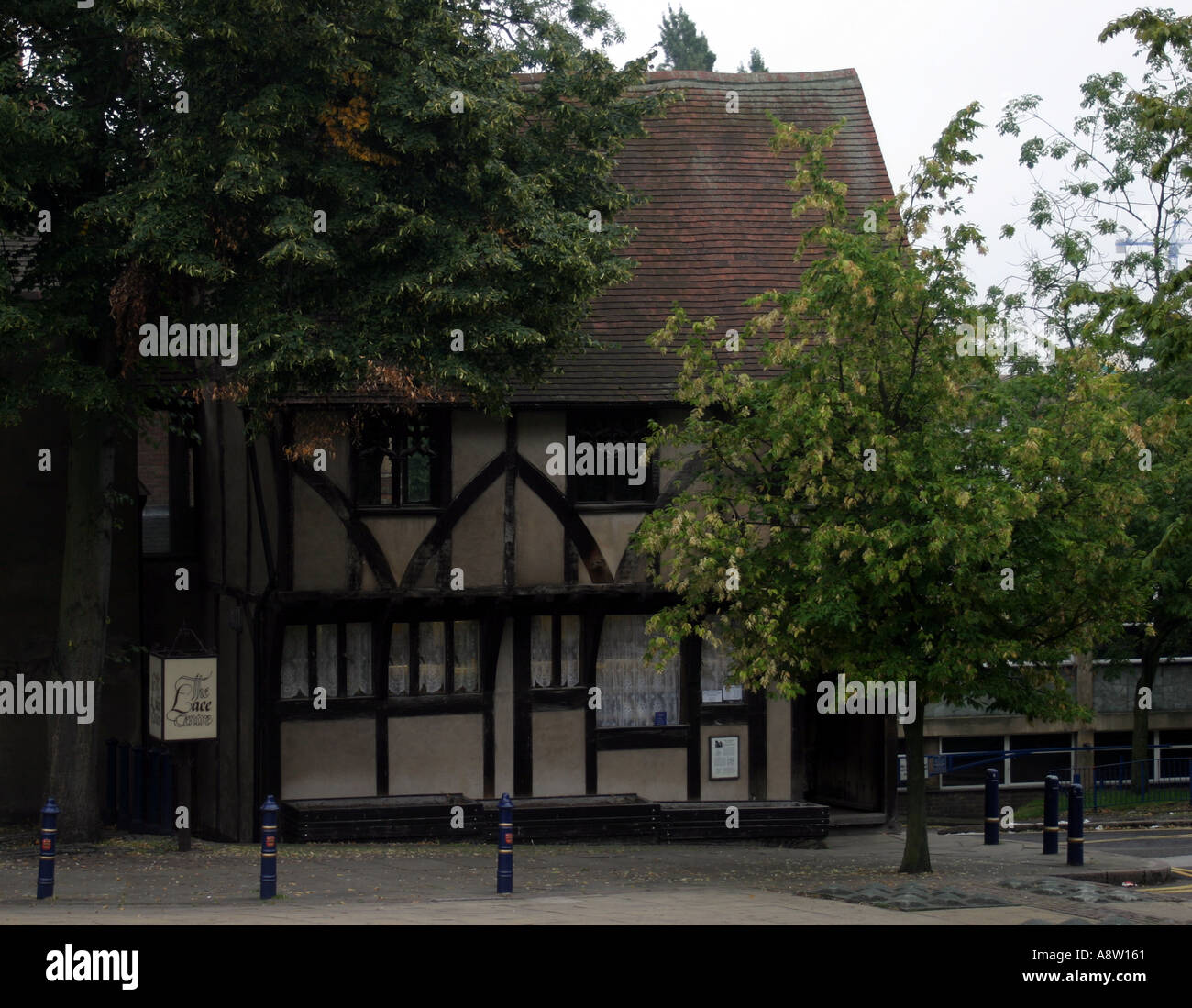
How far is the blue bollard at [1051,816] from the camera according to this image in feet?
58.6

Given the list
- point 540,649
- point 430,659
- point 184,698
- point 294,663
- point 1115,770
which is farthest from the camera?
point 1115,770

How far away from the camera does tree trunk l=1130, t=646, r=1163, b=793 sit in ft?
97.6

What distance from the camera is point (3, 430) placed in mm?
21984

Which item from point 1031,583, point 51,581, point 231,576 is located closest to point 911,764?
point 1031,583

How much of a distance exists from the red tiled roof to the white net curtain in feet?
11.0

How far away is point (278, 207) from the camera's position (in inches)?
607

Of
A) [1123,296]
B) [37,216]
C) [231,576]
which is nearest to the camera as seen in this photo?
[1123,296]

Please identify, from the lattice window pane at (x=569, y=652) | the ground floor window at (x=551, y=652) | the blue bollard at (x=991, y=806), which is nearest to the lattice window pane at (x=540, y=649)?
the ground floor window at (x=551, y=652)

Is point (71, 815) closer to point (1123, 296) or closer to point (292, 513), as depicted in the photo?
point (292, 513)

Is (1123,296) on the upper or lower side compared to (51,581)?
upper

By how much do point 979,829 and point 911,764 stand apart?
8967 mm

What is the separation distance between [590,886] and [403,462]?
694 cm

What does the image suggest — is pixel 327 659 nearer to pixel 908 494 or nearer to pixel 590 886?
pixel 590 886

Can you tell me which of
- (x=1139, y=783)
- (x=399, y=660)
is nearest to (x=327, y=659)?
(x=399, y=660)
